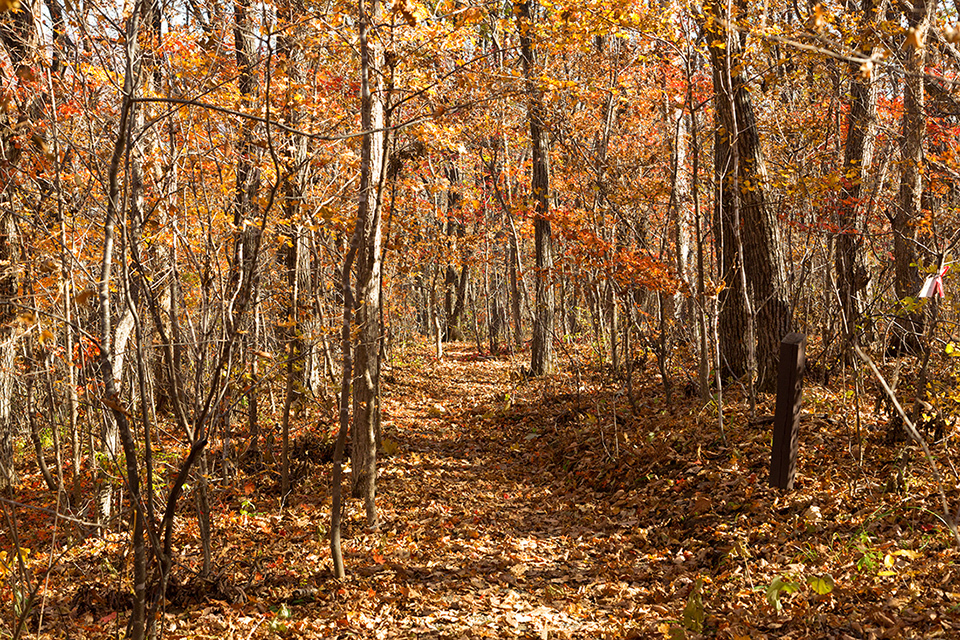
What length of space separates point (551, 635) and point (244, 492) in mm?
4957

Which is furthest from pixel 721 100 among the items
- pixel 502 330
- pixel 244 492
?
pixel 502 330

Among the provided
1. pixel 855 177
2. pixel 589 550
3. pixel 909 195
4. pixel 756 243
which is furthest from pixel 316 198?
pixel 909 195

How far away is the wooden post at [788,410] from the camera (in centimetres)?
524

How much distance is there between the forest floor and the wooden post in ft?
0.67

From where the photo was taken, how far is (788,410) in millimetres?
5324

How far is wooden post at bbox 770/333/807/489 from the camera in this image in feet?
17.2

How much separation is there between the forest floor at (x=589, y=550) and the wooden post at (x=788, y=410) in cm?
20

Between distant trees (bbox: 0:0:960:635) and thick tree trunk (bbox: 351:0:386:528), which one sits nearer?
distant trees (bbox: 0:0:960:635)

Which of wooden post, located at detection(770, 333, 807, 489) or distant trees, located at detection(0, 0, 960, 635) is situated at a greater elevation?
distant trees, located at detection(0, 0, 960, 635)

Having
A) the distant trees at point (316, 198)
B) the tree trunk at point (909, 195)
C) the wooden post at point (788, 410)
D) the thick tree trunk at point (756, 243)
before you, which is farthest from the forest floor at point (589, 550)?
the tree trunk at point (909, 195)

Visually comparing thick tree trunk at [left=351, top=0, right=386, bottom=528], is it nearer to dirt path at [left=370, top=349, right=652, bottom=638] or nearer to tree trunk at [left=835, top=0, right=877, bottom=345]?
dirt path at [left=370, top=349, right=652, bottom=638]

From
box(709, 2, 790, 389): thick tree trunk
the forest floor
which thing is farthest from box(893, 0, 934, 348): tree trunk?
the forest floor

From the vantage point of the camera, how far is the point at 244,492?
26.3 feet

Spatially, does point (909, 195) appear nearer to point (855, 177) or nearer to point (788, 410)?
point (855, 177)
